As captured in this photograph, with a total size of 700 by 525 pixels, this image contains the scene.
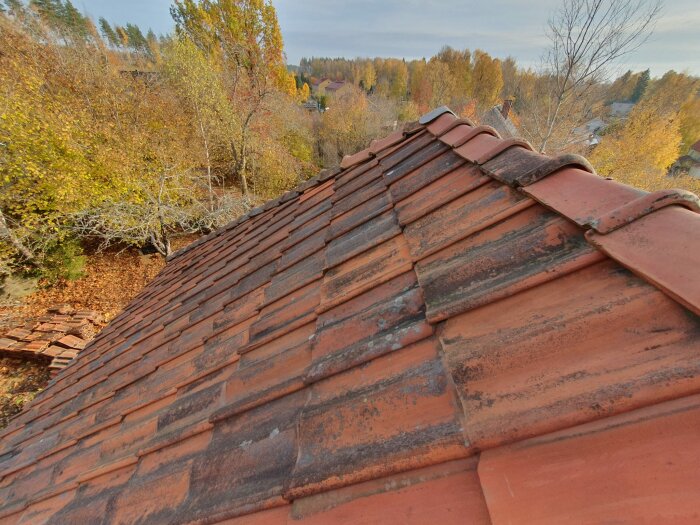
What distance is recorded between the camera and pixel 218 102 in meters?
15.8

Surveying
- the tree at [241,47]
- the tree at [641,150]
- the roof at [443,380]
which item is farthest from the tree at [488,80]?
the roof at [443,380]

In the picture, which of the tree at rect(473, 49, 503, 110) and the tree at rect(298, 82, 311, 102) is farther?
the tree at rect(473, 49, 503, 110)

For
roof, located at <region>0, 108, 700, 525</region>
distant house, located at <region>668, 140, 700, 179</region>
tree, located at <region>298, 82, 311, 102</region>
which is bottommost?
distant house, located at <region>668, 140, 700, 179</region>

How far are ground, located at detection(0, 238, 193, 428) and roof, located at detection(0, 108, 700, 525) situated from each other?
817 centimetres

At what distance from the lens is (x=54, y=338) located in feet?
26.6

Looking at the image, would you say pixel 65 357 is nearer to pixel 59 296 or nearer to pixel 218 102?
pixel 59 296

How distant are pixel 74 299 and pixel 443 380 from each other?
14.6 meters

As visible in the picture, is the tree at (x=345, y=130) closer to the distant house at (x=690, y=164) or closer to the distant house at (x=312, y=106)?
the distant house at (x=312, y=106)

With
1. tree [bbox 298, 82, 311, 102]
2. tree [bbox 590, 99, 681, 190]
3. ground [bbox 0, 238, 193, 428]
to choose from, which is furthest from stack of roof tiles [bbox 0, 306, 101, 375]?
tree [bbox 298, 82, 311, 102]

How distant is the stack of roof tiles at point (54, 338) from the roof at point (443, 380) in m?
8.06

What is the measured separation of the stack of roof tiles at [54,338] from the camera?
303 inches

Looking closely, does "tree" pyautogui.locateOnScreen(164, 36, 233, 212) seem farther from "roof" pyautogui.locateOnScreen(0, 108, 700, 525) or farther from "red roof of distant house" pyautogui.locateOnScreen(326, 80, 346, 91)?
"red roof of distant house" pyautogui.locateOnScreen(326, 80, 346, 91)

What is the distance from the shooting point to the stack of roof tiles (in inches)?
303

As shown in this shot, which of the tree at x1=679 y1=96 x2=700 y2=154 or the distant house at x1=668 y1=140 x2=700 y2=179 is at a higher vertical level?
the tree at x1=679 y1=96 x2=700 y2=154
